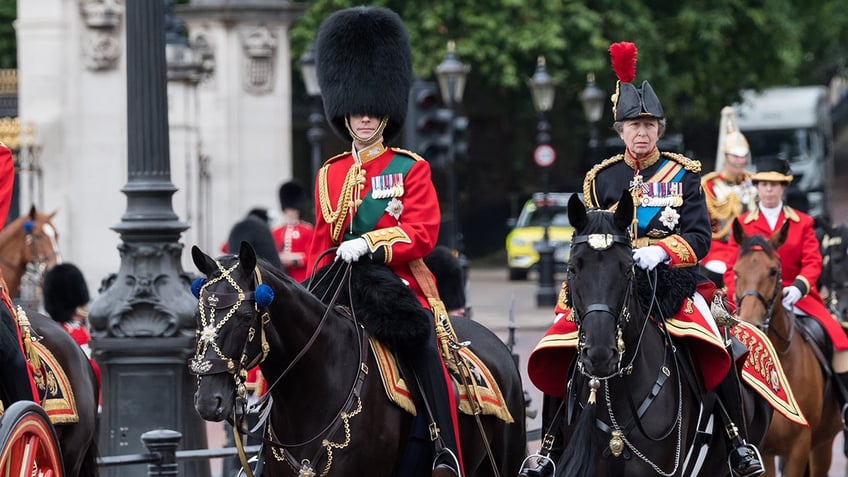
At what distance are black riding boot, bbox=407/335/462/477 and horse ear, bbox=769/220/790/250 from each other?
14.0 feet

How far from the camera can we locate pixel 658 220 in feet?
28.2

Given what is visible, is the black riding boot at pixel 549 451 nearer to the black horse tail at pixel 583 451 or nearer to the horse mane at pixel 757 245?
the black horse tail at pixel 583 451

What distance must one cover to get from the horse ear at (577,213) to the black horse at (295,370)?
3.69 feet

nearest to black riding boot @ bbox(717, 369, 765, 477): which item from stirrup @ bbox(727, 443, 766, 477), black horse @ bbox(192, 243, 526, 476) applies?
stirrup @ bbox(727, 443, 766, 477)

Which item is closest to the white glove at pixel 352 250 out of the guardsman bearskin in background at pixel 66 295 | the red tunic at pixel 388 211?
the red tunic at pixel 388 211

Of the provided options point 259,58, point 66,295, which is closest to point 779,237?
point 66,295

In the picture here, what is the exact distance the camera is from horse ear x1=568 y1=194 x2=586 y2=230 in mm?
7723

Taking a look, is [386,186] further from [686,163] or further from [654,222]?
[686,163]

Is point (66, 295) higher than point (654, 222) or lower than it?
lower

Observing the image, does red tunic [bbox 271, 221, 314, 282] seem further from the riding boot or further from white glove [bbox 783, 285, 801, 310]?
the riding boot

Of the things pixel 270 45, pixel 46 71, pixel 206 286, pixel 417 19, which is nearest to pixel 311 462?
Answer: pixel 206 286

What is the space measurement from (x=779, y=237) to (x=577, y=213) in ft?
14.9

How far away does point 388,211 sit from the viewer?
8594mm

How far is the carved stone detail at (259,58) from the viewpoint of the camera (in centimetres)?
2675
